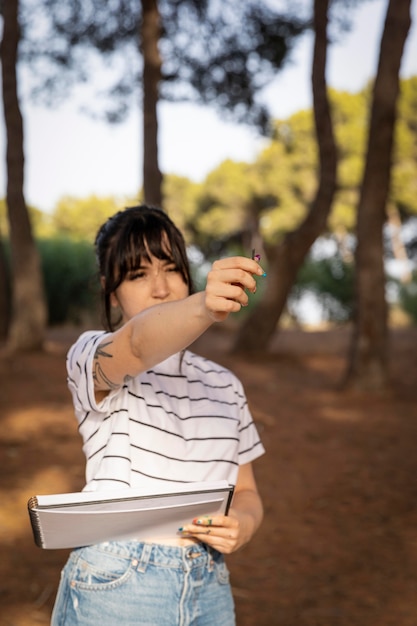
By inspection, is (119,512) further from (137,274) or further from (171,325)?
(137,274)

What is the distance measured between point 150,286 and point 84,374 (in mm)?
260

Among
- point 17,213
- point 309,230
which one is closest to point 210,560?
point 17,213

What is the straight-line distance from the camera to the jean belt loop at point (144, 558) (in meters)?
1.56

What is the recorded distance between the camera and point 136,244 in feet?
5.80

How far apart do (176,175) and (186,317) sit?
36.2 meters

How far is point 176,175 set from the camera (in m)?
37.0

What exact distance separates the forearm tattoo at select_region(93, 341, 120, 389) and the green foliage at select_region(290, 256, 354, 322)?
14.5 meters

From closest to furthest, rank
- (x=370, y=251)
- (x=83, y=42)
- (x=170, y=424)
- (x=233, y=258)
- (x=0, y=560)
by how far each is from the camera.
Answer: (x=233, y=258), (x=170, y=424), (x=0, y=560), (x=370, y=251), (x=83, y=42)

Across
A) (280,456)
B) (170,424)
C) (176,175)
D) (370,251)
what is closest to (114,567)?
(170,424)

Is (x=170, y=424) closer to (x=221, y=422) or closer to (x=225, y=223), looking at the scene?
(x=221, y=422)

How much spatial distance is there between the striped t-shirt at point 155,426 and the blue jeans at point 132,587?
140 mm

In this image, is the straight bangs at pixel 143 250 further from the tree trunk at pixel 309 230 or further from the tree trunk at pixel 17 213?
the tree trunk at pixel 309 230

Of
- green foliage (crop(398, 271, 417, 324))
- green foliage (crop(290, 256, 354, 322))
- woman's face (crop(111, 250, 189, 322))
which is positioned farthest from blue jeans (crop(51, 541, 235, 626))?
green foliage (crop(398, 271, 417, 324))

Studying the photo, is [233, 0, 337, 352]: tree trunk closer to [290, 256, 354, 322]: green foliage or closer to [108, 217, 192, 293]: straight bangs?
[290, 256, 354, 322]: green foliage
